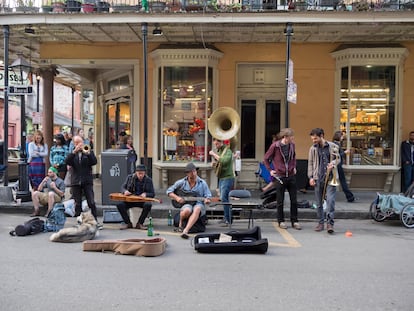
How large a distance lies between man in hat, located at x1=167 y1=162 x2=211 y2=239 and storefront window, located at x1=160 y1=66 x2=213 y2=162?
155 inches

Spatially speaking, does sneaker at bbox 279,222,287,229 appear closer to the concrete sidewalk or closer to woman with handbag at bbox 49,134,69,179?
the concrete sidewalk

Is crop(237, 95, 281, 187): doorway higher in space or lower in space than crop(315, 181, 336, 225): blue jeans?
higher

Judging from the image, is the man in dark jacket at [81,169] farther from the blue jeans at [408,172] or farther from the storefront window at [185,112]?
the blue jeans at [408,172]

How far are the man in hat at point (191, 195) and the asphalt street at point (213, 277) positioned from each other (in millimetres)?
420

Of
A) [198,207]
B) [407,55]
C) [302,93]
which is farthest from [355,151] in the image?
[198,207]

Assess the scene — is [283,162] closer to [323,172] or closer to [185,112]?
[323,172]

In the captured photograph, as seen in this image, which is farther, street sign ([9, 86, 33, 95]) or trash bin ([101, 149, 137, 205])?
street sign ([9, 86, 33, 95])

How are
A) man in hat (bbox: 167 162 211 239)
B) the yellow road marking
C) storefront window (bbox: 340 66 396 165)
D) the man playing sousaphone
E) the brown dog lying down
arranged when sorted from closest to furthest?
the brown dog lying down < the yellow road marking < man in hat (bbox: 167 162 211 239) < the man playing sousaphone < storefront window (bbox: 340 66 396 165)

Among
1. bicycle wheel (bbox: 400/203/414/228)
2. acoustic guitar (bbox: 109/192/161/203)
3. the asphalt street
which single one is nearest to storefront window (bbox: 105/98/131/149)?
acoustic guitar (bbox: 109/192/161/203)

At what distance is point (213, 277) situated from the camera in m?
5.20

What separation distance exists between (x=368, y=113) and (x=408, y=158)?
1.54 meters

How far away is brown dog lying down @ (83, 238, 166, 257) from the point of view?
6086 millimetres

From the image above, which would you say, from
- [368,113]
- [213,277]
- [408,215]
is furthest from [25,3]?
[408,215]

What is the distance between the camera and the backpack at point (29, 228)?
730cm
